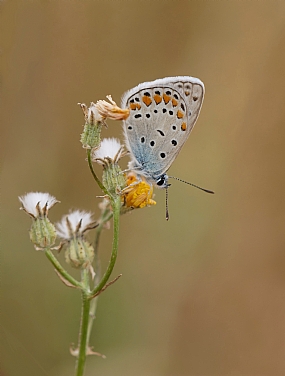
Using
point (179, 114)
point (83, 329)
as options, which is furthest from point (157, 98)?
point (83, 329)

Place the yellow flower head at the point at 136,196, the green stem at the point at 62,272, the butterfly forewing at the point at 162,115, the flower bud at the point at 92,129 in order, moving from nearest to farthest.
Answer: the green stem at the point at 62,272
the flower bud at the point at 92,129
the yellow flower head at the point at 136,196
the butterfly forewing at the point at 162,115

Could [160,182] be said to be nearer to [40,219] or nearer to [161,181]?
[161,181]

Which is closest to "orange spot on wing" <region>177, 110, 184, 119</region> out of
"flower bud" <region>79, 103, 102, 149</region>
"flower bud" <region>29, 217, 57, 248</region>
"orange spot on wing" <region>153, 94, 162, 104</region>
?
"orange spot on wing" <region>153, 94, 162, 104</region>

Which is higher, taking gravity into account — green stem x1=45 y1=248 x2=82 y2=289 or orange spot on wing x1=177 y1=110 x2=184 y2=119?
orange spot on wing x1=177 y1=110 x2=184 y2=119

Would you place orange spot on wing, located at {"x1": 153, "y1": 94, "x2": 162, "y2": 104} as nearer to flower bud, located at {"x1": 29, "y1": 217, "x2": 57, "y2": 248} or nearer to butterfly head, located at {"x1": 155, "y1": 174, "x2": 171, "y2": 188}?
butterfly head, located at {"x1": 155, "y1": 174, "x2": 171, "y2": 188}

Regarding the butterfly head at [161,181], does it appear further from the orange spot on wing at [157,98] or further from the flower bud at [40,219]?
the flower bud at [40,219]

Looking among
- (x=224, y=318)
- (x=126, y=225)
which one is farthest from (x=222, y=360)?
(x=126, y=225)

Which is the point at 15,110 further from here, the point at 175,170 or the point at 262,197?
the point at 262,197

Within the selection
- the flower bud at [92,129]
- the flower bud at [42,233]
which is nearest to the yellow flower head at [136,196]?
the flower bud at [92,129]
